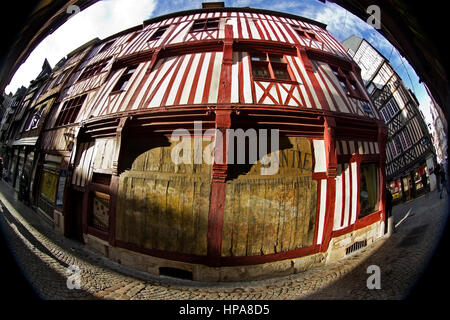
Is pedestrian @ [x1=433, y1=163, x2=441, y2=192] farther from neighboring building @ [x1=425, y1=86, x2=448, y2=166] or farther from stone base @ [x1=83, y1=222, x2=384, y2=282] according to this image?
stone base @ [x1=83, y1=222, x2=384, y2=282]

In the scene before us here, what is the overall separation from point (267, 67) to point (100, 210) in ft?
14.0

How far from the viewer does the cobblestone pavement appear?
1223 mm

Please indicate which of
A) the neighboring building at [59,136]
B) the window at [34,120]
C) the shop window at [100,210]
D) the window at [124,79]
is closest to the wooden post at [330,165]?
the shop window at [100,210]

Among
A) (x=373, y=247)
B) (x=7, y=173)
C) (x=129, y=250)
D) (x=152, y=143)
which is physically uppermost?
(x=152, y=143)

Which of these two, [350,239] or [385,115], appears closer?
[385,115]

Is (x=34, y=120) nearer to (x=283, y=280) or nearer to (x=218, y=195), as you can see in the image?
(x=218, y=195)

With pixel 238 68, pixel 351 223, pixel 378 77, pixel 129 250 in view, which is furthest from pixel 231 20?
pixel 129 250

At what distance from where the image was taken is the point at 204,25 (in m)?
3.22

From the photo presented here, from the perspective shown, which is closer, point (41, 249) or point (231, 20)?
point (41, 249)

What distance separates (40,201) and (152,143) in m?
1.78

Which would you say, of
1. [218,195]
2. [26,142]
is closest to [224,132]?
[218,195]

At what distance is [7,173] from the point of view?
1863 mm

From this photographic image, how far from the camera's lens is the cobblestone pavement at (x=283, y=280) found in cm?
122

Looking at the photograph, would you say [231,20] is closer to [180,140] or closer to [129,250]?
[180,140]
